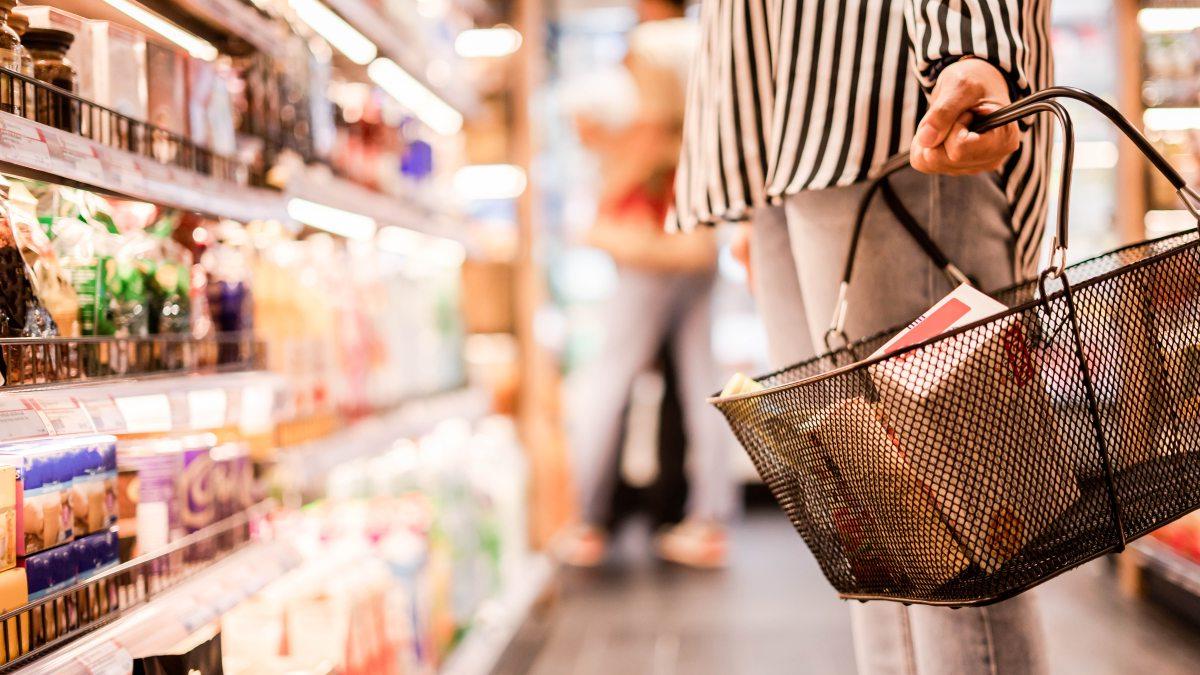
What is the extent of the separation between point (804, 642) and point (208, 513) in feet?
5.56

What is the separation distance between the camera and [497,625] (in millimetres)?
2539

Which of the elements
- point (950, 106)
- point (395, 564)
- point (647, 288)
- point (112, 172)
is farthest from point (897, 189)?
point (647, 288)

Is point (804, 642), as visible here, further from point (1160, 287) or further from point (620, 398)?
point (1160, 287)

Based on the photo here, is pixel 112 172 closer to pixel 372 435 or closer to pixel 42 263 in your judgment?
pixel 42 263

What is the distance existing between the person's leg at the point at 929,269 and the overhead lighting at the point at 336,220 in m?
1.10

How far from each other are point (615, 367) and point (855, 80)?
2528 millimetres

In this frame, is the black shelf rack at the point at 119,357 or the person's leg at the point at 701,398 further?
the person's leg at the point at 701,398

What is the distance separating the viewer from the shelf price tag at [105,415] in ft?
3.36

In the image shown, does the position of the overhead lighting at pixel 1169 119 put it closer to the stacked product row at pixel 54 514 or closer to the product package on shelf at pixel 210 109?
the product package on shelf at pixel 210 109

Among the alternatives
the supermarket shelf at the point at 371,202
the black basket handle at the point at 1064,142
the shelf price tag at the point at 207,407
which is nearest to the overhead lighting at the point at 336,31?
the supermarket shelf at the point at 371,202

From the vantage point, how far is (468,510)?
262 cm

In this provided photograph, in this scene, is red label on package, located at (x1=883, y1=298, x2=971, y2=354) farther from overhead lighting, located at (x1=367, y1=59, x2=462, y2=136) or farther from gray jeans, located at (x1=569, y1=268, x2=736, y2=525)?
gray jeans, located at (x1=569, y1=268, x2=736, y2=525)

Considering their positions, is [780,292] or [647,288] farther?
[647,288]

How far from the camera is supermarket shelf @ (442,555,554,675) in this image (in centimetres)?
224
